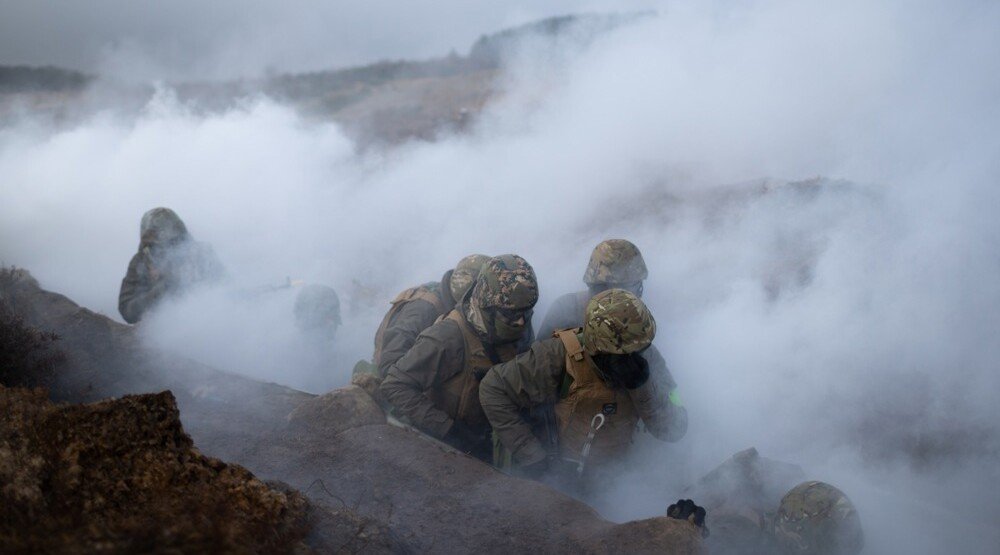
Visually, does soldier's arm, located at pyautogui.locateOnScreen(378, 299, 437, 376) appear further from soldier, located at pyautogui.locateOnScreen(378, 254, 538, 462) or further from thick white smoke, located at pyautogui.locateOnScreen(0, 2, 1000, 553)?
thick white smoke, located at pyautogui.locateOnScreen(0, 2, 1000, 553)

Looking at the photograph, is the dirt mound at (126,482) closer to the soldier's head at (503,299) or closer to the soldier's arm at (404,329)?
the soldier's head at (503,299)

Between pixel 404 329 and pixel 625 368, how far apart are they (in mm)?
1638

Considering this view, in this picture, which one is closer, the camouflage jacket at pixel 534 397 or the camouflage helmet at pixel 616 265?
the camouflage jacket at pixel 534 397

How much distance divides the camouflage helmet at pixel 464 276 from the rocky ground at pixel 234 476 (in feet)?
2.99

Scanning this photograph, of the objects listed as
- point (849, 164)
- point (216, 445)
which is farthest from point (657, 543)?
point (849, 164)

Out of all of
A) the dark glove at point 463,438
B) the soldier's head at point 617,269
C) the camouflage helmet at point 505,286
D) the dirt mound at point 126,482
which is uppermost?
the soldier's head at point 617,269

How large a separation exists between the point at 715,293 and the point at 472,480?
3162 mm

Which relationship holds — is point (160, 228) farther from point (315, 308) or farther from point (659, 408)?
point (659, 408)

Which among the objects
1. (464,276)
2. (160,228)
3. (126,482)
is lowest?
(126,482)

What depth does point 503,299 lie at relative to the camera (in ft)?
14.1

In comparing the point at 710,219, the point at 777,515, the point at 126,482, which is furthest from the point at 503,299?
the point at 710,219

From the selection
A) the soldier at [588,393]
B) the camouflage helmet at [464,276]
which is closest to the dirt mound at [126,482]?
the soldier at [588,393]

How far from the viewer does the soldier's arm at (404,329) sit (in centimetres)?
474

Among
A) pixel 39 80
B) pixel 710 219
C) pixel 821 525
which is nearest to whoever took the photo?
pixel 821 525
